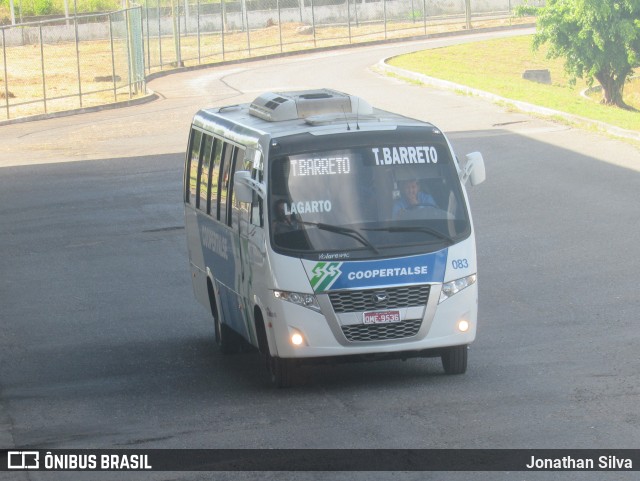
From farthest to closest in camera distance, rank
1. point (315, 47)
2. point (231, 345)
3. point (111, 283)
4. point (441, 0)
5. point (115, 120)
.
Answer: point (441, 0), point (315, 47), point (115, 120), point (111, 283), point (231, 345)

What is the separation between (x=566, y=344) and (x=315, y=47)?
2195 inches

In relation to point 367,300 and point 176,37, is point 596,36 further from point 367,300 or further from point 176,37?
point 367,300

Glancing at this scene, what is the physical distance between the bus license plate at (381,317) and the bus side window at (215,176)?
2827 millimetres

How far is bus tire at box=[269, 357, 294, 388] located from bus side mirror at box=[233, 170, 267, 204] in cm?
143

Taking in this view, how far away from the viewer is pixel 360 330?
10.9m

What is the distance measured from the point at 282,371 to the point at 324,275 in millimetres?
941

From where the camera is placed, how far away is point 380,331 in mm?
10945

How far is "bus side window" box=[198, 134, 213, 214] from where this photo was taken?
1368 centimetres

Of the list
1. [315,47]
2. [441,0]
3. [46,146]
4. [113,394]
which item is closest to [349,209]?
[113,394]

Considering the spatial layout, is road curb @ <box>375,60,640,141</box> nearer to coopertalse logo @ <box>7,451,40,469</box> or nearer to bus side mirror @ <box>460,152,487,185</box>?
bus side mirror @ <box>460,152,487,185</box>

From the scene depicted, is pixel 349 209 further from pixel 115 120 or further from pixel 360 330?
pixel 115 120

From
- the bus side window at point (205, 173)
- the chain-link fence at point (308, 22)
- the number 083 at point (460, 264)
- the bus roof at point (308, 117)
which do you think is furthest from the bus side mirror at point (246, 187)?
the chain-link fence at point (308, 22)

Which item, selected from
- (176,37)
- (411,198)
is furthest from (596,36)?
(411,198)

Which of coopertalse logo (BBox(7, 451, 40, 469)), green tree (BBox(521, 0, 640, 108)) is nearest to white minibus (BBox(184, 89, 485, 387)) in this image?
coopertalse logo (BBox(7, 451, 40, 469))
